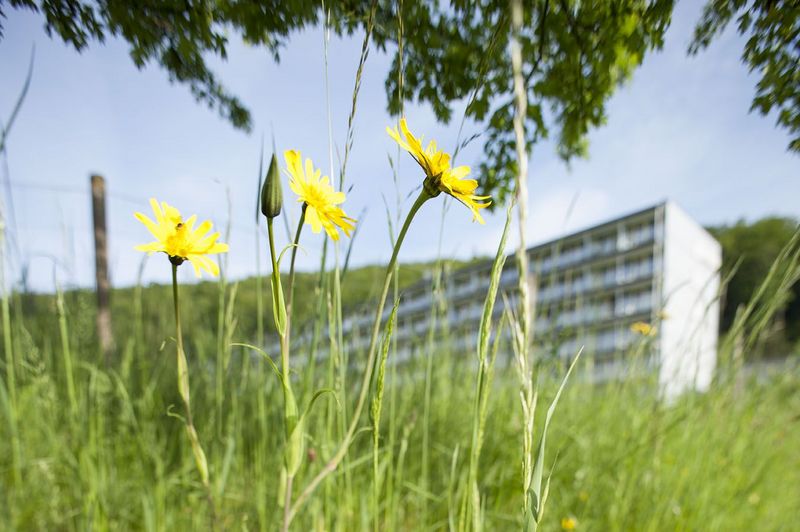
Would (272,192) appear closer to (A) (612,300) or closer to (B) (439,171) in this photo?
(B) (439,171)

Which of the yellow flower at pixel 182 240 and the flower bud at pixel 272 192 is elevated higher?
the flower bud at pixel 272 192

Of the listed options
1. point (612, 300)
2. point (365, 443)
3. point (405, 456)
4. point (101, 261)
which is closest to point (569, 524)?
point (405, 456)

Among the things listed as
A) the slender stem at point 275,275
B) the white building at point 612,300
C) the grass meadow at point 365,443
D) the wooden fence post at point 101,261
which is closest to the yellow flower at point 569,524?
the grass meadow at point 365,443

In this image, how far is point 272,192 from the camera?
375 mm

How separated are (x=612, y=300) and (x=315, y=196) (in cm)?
2551

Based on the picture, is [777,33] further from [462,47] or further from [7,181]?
[7,181]

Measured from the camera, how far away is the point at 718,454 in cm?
131

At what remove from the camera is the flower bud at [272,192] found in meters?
0.38

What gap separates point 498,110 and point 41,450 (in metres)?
1.60

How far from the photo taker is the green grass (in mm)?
946

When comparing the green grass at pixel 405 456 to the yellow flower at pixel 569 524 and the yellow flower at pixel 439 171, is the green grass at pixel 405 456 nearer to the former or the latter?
the yellow flower at pixel 569 524

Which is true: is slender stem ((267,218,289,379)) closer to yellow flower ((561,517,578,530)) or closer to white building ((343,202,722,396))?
white building ((343,202,722,396))

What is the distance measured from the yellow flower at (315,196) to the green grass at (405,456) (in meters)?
0.44

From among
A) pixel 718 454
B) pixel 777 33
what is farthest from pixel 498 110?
pixel 718 454
